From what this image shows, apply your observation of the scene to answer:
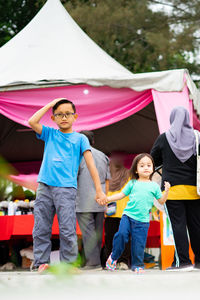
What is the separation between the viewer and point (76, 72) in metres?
6.31

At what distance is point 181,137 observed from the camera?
411 centimetres

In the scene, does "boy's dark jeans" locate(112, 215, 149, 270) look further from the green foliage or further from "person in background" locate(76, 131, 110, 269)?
the green foliage

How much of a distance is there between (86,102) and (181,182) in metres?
2.01

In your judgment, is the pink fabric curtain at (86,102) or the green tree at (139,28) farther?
the green tree at (139,28)

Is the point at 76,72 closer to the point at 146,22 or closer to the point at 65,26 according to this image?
the point at 65,26

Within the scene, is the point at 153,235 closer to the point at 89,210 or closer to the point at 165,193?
the point at 89,210

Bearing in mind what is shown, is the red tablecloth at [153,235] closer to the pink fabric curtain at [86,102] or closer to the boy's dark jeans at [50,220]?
the pink fabric curtain at [86,102]

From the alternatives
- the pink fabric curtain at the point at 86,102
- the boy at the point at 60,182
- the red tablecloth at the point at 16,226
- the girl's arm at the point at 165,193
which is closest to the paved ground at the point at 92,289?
the boy at the point at 60,182

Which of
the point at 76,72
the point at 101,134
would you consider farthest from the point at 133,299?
the point at 101,134

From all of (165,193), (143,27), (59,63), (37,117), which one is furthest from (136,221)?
(143,27)

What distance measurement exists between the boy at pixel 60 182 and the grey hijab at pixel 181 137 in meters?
0.79

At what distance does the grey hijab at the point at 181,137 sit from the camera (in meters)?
4.05

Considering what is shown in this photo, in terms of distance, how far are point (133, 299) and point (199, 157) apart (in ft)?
11.5

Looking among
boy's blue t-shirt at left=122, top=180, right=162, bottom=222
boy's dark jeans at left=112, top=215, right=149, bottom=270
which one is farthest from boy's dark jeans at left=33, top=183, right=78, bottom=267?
boy's blue t-shirt at left=122, top=180, right=162, bottom=222
